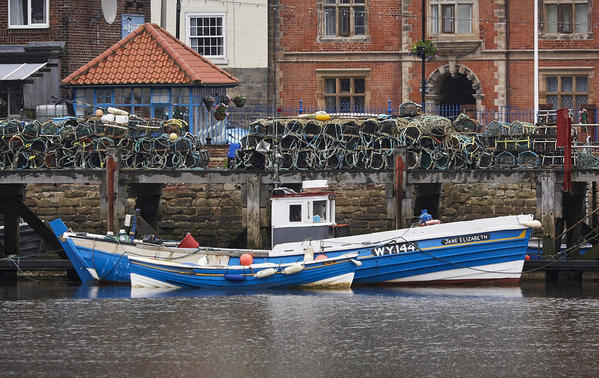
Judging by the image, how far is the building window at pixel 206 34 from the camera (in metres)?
49.2

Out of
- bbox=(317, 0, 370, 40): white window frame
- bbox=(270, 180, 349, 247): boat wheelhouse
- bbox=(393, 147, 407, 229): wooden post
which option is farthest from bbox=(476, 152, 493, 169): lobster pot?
bbox=(317, 0, 370, 40): white window frame

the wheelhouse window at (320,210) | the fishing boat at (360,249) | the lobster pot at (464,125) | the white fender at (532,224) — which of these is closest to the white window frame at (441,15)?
the lobster pot at (464,125)

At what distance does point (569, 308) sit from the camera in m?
29.2

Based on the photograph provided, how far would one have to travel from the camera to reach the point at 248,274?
32.0m

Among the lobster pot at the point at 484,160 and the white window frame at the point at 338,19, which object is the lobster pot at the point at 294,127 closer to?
the lobster pot at the point at 484,160

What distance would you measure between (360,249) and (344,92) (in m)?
17.6

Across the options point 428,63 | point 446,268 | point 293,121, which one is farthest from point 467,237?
point 428,63

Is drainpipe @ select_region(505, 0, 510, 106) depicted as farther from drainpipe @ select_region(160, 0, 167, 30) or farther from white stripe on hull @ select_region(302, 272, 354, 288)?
white stripe on hull @ select_region(302, 272, 354, 288)

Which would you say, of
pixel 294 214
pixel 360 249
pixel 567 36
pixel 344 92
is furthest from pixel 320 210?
pixel 567 36

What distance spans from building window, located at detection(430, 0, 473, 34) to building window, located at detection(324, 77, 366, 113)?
125 inches

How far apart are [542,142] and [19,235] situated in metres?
13.6

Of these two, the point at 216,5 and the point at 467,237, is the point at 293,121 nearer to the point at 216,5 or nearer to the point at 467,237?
the point at 467,237

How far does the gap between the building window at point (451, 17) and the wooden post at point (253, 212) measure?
1633 centimetres

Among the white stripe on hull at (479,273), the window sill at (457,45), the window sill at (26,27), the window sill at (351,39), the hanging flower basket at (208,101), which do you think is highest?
the window sill at (26,27)
